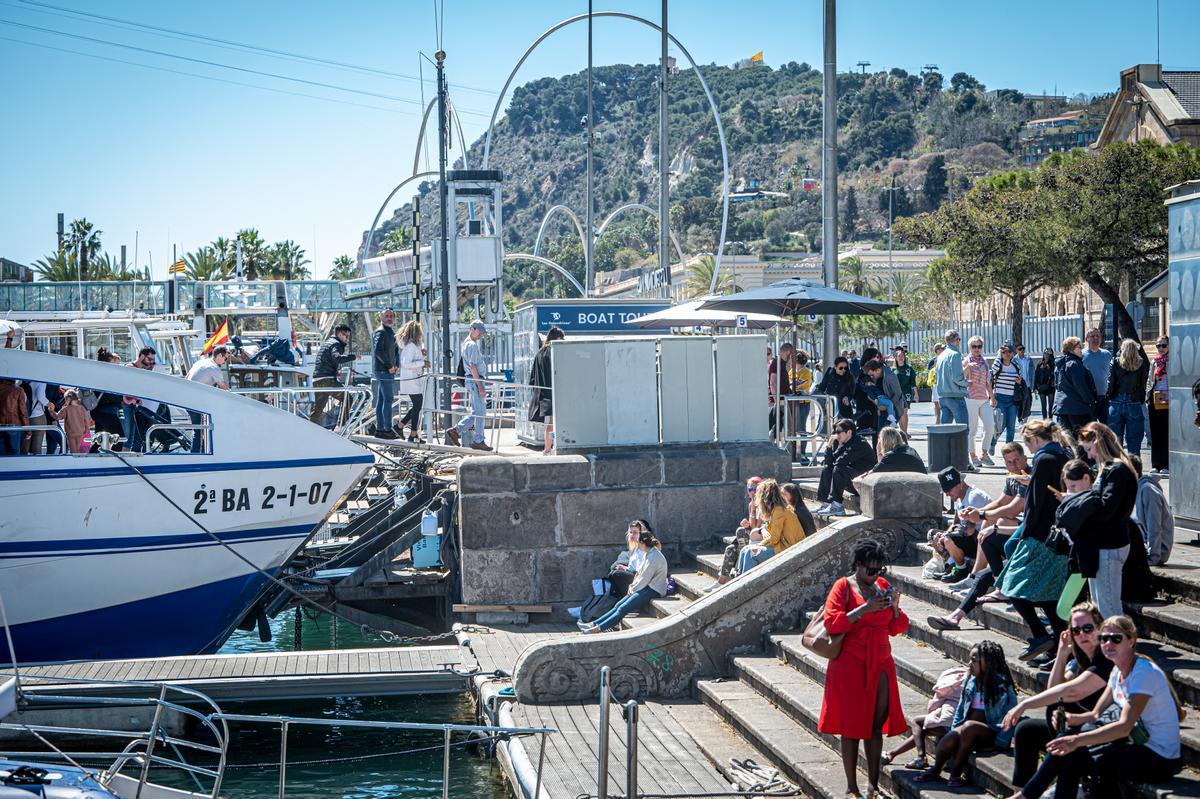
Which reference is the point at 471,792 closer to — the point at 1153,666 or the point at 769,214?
the point at 1153,666

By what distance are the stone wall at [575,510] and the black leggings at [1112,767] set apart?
30.6ft

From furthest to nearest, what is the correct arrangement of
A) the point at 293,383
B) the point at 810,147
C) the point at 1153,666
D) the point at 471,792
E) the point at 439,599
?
1. the point at 810,147
2. the point at 293,383
3. the point at 439,599
4. the point at 471,792
5. the point at 1153,666

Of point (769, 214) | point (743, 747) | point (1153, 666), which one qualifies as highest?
point (769, 214)

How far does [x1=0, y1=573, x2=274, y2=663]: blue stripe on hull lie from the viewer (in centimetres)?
1490

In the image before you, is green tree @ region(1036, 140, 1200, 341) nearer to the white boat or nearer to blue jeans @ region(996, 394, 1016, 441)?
blue jeans @ region(996, 394, 1016, 441)

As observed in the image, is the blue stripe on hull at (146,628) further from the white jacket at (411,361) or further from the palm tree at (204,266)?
the palm tree at (204,266)

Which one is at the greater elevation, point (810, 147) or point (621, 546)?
point (810, 147)

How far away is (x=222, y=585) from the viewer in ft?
51.9

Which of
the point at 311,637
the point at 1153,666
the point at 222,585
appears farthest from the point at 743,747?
the point at 311,637

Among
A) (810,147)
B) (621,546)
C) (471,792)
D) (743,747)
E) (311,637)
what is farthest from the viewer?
(810,147)

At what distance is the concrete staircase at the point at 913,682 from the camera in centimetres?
741

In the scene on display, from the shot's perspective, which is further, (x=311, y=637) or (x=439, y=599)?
(x=311, y=637)

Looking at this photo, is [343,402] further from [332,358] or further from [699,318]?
[699,318]

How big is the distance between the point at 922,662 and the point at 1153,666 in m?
3.15
